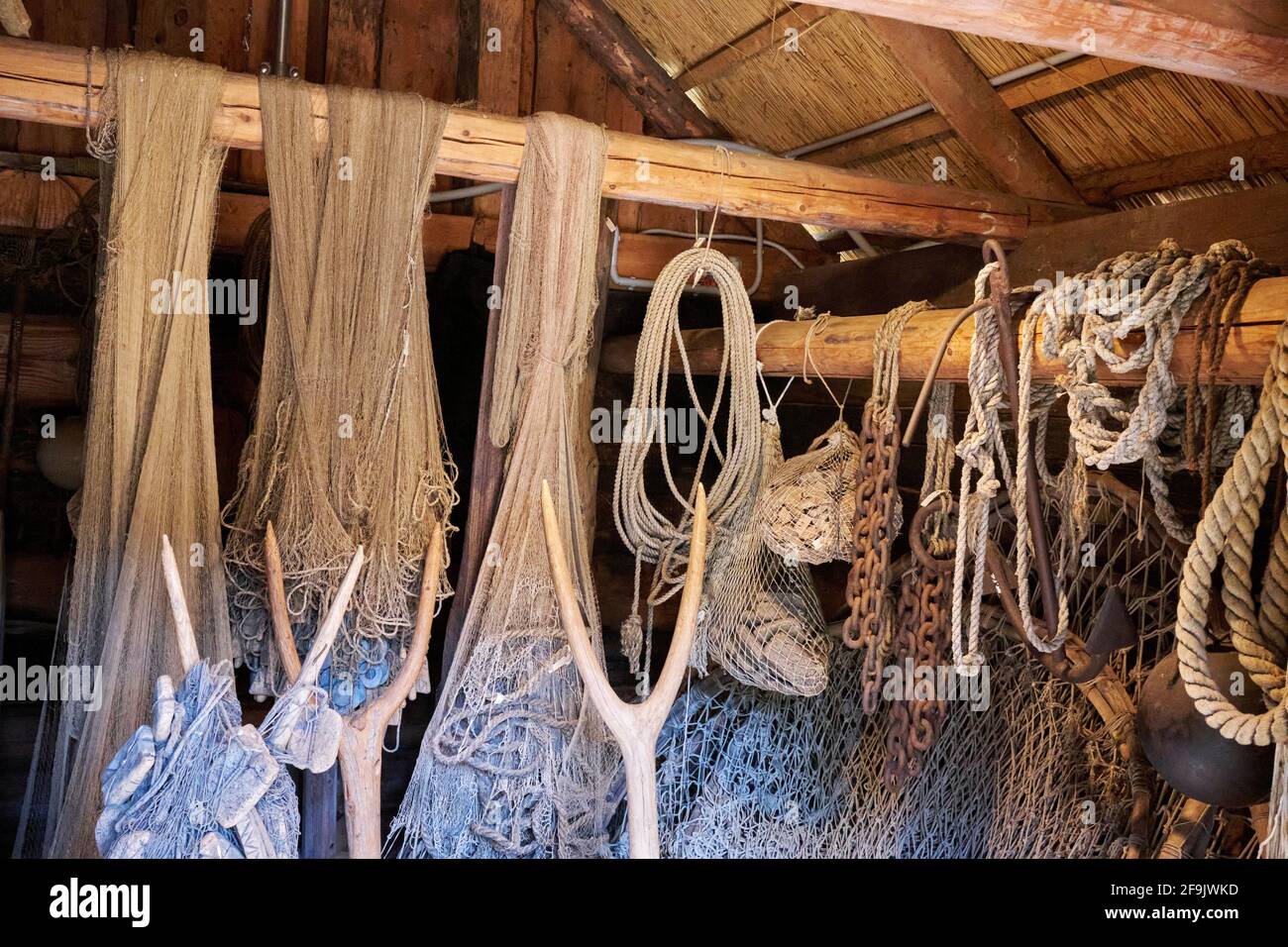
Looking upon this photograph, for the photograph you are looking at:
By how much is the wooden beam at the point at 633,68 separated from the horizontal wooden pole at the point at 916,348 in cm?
105

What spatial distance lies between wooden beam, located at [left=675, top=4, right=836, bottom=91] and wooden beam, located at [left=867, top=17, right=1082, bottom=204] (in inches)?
13.6

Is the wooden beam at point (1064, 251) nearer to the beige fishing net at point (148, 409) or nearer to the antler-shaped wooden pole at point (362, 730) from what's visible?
the antler-shaped wooden pole at point (362, 730)

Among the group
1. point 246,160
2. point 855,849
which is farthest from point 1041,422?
point 246,160

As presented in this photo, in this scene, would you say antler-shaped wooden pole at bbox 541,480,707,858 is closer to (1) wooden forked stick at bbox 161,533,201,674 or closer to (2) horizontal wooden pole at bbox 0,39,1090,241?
(1) wooden forked stick at bbox 161,533,201,674

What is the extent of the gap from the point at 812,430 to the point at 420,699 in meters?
2.02

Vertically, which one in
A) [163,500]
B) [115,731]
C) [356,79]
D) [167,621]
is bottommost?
[115,731]

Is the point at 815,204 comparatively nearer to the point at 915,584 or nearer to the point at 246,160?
the point at 915,584

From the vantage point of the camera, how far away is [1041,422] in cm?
252

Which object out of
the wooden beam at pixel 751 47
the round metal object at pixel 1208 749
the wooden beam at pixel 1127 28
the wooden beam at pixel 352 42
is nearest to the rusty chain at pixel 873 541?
the round metal object at pixel 1208 749

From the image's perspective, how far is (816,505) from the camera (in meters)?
2.95

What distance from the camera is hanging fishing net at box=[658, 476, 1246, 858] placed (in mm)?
2840

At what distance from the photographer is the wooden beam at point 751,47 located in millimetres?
3861

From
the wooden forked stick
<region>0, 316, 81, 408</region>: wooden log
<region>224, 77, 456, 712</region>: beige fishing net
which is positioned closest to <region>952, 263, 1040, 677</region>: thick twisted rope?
<region>224, 77, 456, 712</region>: beige fishing net

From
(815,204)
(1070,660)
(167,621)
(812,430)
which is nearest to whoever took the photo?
(1070,660)
